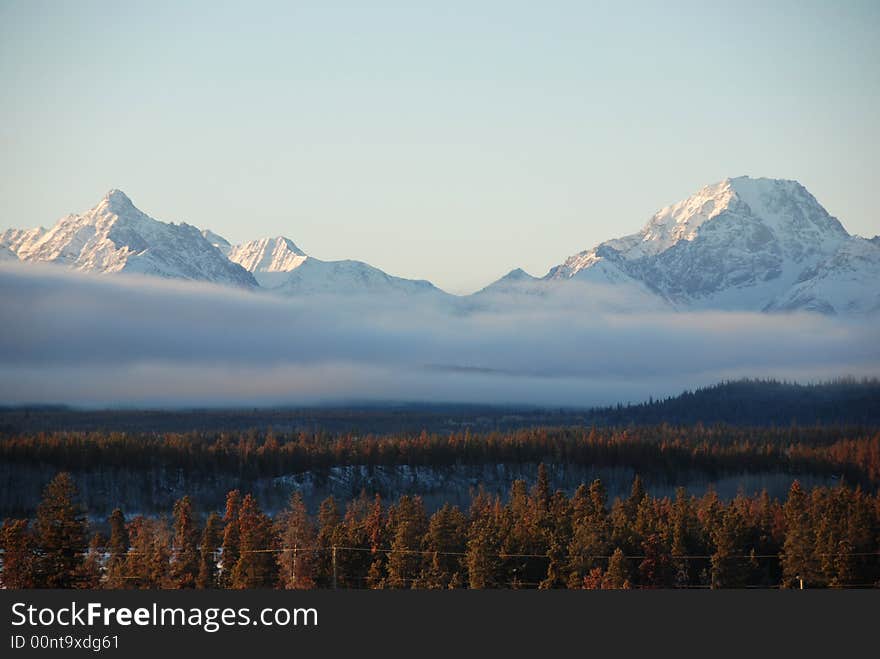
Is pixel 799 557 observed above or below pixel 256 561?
above

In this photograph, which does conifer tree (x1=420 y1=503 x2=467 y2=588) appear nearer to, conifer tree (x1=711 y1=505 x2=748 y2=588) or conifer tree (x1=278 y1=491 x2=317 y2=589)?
conifer tree (x1=278 y1=491 x2=317 y2=589)

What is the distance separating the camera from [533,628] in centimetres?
9094

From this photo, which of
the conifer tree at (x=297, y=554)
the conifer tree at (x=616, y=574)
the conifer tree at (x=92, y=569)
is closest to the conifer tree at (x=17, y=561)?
the conifer tree at (x=92, y=569)

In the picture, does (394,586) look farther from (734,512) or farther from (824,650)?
(824,650)

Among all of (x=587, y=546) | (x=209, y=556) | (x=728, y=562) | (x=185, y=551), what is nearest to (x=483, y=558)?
(x=587, y=546)

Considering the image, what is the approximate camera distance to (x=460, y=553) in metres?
136

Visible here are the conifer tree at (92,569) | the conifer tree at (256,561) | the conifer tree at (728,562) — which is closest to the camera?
the conifer tree at (92,569)

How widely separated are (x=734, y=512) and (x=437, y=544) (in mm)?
33609

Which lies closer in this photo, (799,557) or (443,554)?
(799,557)

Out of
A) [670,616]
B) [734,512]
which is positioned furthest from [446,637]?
[734,512]

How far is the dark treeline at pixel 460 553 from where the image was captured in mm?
127625

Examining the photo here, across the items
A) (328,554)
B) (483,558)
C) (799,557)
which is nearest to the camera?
(483,558)

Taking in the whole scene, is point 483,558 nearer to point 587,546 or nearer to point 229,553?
point 587,546

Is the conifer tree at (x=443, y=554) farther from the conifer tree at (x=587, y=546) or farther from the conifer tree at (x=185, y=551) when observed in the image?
the conifer tree at (x=185, y=551)
